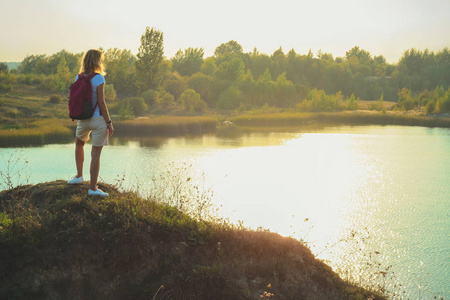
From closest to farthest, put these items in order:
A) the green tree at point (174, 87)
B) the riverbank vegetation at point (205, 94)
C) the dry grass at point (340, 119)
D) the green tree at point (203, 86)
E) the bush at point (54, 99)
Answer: the riverbank vegetation at point (205, 94) < the bush at point (54, 99) < the dry grass at point (340, 119) < the green tree at point (174, 87) < the green tree at point (203, 86)

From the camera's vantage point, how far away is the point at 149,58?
5400 centimetres

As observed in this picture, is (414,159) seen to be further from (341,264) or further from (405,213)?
(341,264)

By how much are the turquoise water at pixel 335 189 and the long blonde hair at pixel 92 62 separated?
2.38 meters

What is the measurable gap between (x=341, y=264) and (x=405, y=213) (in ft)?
14.6

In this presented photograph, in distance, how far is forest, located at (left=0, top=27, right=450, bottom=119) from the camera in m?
49.2

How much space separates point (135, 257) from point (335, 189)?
35.1 feet

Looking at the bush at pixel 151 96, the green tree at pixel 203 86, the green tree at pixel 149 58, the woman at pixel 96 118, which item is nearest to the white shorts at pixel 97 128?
the woman at pixel 96 118

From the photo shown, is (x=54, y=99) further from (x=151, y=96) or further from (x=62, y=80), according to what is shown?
(x=151, y=96)

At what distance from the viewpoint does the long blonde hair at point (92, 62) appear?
4789 millimetres

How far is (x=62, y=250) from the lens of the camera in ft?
14.1

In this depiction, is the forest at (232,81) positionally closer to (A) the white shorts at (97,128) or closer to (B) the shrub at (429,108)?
(B) the shrub at (429,108)

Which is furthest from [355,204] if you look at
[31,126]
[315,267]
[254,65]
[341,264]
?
[254,65]

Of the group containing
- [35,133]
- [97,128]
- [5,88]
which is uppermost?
[5,88]

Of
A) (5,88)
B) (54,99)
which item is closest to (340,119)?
(54,99)
